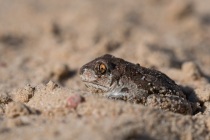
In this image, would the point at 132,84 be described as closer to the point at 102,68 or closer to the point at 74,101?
the point at 102,68

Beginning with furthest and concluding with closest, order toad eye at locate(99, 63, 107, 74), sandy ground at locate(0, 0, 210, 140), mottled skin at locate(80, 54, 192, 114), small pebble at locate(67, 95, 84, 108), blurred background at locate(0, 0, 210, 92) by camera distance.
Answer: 1. blurred background at locate(0, 0, 210, 92)
2. toad eye at locate(99, 63, 107, 74)
3. mottled skin at locate(80, 54, 192, 114)
4. small pebble at locate(67, 95, 84, 108)
5. sandy ground at locate(0, 0, 210, 140)

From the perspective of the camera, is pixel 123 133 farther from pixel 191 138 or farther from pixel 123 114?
pixel 191 138

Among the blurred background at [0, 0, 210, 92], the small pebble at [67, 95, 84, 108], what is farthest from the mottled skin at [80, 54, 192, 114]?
the blurred background at [0, 0, 210, 92]

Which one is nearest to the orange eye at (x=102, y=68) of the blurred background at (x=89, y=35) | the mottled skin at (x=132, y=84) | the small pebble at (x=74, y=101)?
the mottled skin at (x=132, y=84)

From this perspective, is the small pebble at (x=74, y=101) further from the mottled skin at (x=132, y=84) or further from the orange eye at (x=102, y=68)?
the orange eye at (x=102, y=68)

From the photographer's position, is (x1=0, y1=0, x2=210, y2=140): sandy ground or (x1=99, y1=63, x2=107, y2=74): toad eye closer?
(x1=0, y1=0, x2=210, y2=140): sandy ground

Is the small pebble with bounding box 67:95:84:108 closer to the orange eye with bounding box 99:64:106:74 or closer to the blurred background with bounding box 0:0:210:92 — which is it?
the orange eye with bounding box 99:64:106:74

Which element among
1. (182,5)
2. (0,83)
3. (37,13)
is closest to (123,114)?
(0,83)

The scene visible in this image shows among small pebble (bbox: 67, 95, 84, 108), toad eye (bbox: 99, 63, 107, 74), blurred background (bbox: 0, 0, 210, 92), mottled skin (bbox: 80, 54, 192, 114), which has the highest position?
blurred background (bbox: 0, 0, 210, 92)
